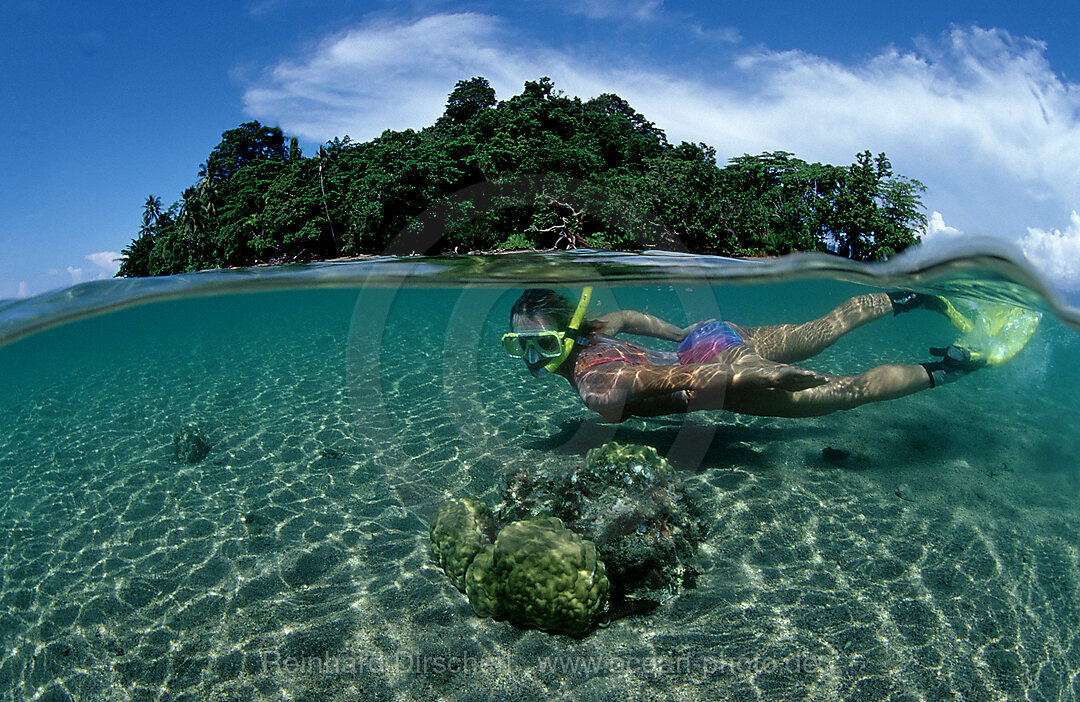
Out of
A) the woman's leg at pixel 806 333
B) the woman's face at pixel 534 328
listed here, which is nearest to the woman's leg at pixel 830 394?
the woman's leg at pixel 806 333

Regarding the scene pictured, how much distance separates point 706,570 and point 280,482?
574cm

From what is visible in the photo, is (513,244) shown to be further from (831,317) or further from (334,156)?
(831,317)

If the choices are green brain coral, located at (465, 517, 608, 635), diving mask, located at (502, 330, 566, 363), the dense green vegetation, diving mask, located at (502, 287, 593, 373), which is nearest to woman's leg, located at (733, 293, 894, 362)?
diving mask, located at (502, 287, 593, 373)

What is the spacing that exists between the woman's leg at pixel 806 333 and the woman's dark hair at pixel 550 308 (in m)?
2.97

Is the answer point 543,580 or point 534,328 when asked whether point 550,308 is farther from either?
point 543,580

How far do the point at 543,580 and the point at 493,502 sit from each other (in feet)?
7.60

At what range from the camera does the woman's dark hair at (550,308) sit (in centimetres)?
711

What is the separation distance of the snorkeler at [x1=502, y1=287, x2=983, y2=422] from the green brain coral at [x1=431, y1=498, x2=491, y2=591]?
75.4 inches

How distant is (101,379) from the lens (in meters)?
16.4

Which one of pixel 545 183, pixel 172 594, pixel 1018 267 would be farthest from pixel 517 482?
pixel 545 183

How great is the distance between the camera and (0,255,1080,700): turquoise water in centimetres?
427

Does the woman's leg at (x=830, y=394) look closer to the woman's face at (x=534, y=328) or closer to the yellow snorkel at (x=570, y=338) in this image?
the yellow snorkel at (x=570, y=338)

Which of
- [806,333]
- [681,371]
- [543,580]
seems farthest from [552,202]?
[543,580]

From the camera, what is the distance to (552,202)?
90.7 feet
